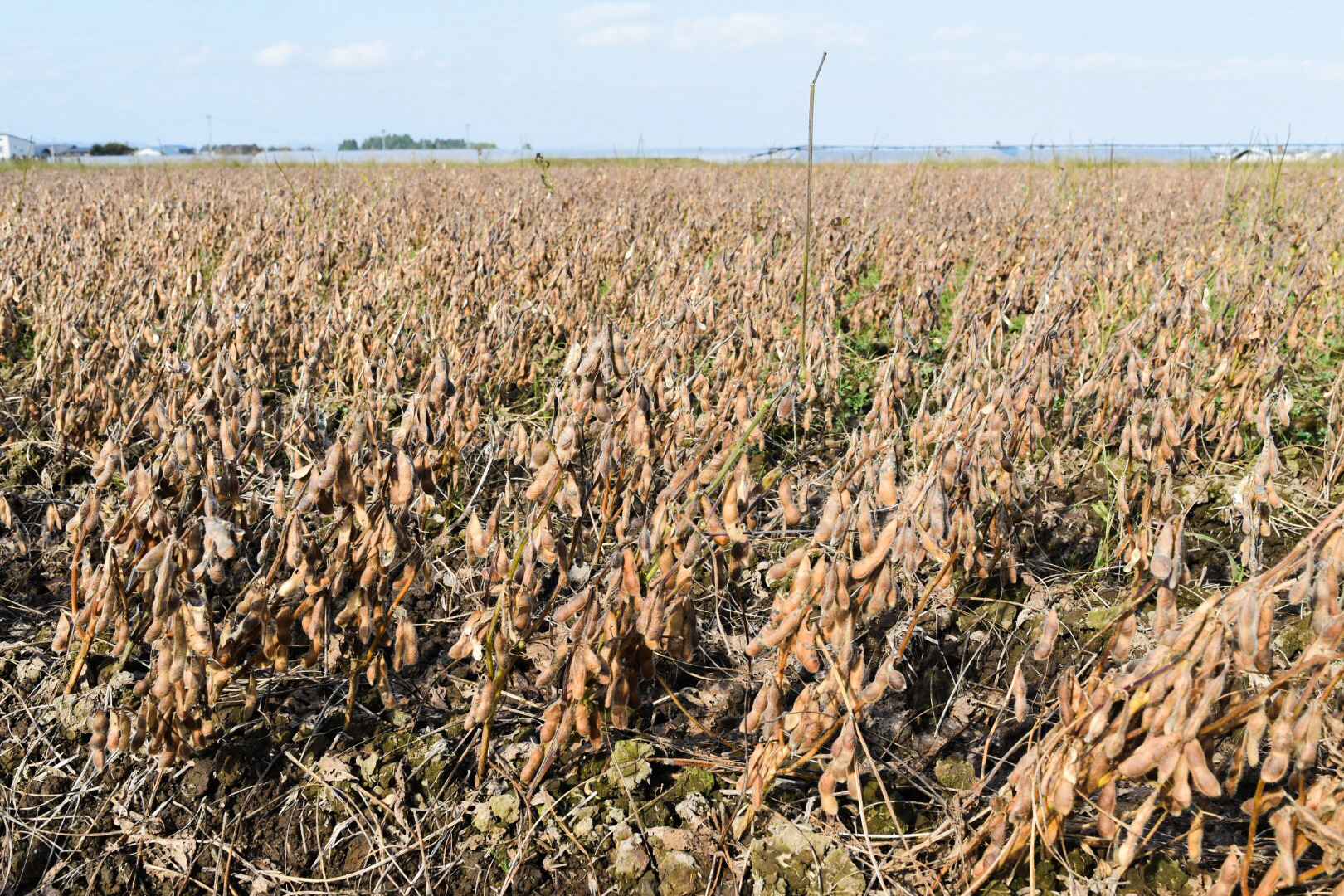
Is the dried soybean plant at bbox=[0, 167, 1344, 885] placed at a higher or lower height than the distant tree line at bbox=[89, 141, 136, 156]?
lower

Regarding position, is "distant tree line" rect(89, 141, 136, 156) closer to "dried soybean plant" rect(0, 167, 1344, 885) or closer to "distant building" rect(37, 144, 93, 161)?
"distant building" rect(37, 144, 93, 161)

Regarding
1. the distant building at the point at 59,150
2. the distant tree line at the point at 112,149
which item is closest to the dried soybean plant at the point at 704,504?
the distant building at the point at 59,150

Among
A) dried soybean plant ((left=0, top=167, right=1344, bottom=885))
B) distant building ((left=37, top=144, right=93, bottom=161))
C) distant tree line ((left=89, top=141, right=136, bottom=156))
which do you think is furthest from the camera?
distant tree line ((left=89, top=141, right=136, bottom=156))

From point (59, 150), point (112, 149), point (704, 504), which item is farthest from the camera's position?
point (112, 149)

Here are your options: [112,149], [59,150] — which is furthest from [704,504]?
[112,149]

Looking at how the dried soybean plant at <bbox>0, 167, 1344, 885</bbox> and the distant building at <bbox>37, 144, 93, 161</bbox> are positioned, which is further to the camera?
the distant building at <bbox>37, 144, 93, 161</bbox>

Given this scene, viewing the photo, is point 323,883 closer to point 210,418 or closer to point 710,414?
point 210,418

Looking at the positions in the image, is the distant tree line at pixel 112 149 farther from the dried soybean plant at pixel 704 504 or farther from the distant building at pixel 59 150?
the dried soybean plant at pixel 704 504

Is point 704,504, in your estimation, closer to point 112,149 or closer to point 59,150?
point 59,150

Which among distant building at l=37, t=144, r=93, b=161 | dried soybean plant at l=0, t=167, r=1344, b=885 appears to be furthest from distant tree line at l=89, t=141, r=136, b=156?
dried soybean plant at l=0, t=167, r=1344, b=885

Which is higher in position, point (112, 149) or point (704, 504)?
point (112, 149)

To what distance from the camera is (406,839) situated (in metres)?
1.84

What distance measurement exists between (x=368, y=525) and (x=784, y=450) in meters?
1.95

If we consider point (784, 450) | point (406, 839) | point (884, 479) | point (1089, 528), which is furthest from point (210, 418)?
point (1089, 528)
